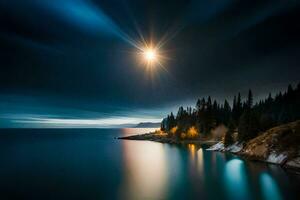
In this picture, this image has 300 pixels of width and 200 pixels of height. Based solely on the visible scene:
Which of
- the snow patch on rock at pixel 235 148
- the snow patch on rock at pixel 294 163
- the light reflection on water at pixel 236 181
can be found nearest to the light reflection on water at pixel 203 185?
the light reflection on water at pixel 236 181

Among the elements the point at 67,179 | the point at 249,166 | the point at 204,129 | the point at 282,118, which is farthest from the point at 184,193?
the point at 282,118

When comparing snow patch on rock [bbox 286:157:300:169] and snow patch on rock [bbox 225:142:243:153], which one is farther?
snow patch on rock [bbox 225:142:243:153]

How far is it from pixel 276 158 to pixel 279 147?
3.41 m

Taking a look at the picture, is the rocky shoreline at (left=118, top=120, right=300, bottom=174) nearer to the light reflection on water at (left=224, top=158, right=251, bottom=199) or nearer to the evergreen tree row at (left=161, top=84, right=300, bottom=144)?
the light reflection on water at (left=224, top=158, right=251, bottom=199)

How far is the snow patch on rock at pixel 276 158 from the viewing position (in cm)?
5509

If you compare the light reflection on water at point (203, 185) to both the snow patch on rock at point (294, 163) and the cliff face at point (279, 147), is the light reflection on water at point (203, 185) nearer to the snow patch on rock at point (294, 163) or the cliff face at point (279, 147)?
the snow patch on rock at point (294, 163)

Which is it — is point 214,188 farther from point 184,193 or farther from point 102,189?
point 102,189

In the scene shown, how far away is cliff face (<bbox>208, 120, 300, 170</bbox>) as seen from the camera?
5306 centimetres

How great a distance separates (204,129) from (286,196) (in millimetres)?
112449

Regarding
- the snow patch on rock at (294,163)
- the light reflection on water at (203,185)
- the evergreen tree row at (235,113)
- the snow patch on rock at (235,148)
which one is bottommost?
the light reflection on water at (203,185)

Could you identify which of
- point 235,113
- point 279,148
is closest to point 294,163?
point 279,148

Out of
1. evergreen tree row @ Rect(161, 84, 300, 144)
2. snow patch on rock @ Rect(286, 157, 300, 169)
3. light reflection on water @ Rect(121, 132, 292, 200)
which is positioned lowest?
light reflection on water @ Rect(121, 132, 292, 200)

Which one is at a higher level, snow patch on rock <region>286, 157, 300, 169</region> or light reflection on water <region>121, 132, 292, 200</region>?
snow patch on rock <region>286, 157, 300, 169</region>

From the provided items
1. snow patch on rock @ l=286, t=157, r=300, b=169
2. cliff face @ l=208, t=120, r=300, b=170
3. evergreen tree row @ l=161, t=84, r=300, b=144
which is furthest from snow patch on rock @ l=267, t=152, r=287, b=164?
evergreen tree row @ l=161, t=84, r=300, b=144
